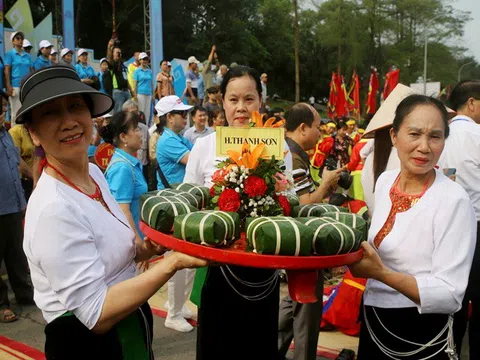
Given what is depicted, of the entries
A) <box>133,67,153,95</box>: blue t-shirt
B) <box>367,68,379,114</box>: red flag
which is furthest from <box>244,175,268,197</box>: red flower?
<box>367,68,379,114</box>: red flag

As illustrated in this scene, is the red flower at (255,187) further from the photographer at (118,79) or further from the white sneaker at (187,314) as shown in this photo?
the photographer at (118,79)

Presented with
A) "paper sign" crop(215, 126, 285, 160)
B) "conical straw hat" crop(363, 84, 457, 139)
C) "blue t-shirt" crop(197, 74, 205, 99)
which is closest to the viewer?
"paper sign" crop(215, 126, 285, 160)

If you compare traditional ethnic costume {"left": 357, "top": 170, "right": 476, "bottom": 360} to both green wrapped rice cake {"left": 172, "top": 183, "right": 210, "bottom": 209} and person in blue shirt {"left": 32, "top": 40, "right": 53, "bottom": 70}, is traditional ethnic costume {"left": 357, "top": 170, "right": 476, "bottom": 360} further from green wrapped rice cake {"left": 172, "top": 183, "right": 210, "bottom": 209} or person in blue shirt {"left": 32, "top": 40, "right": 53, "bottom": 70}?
person in blue shirt {"left": 32, "top": 40, "right": 53, "bottom": 70}

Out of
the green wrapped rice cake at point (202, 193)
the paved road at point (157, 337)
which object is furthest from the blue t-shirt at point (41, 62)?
the green wrapped rice cake at point (202, 193)

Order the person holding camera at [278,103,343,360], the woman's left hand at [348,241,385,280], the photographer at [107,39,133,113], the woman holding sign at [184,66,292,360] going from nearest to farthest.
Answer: the woman's left hand at [348,241,385,280] < the woman holding sign at [184,66,292,360] < the person holding camera at [278,103,343,360] < the photographer at [107,39,133,113]

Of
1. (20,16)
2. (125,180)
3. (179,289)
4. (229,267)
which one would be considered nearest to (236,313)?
(229,267)

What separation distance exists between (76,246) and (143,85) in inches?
416

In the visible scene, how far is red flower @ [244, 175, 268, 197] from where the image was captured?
1.92 m

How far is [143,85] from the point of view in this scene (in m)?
11.6

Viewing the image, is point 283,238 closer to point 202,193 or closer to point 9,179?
point 202,193

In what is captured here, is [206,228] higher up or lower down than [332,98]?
lower down

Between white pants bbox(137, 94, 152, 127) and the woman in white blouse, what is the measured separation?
10.2 metres

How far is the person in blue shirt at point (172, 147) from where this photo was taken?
4820mm

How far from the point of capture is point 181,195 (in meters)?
2.06
